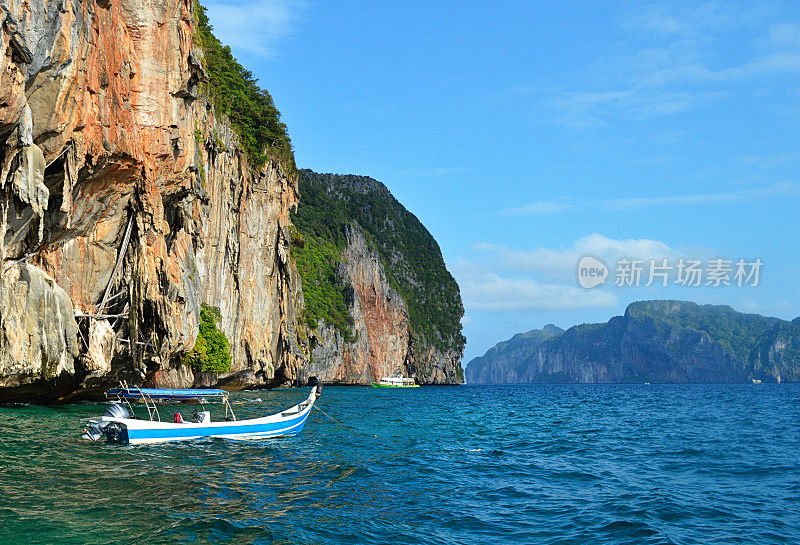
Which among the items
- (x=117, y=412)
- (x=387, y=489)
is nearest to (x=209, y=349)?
(x=117, y=412)

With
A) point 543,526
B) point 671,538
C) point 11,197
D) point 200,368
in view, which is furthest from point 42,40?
point 200,368

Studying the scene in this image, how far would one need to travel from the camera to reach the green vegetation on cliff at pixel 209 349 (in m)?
50.8

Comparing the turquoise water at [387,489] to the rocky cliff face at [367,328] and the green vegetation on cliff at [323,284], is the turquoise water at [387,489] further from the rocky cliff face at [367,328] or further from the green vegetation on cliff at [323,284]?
the rocky cliff face at [367,328]

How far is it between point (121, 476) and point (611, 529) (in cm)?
1311

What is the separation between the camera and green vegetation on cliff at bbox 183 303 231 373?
50781mm

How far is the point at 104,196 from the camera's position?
32.1 m

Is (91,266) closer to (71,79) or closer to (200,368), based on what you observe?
(71,79)

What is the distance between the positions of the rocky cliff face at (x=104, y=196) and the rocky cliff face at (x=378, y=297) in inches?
2185

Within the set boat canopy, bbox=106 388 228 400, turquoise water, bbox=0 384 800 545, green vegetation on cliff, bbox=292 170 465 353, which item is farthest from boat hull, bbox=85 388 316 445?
green vegetation on cliff, bbox=292 170 465 353

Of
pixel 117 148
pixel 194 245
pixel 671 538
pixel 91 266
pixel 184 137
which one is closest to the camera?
pixel 671 538

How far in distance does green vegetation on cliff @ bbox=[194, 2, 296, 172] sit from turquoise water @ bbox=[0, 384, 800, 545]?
38.8 metres

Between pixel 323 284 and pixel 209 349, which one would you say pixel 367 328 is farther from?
pixel 209 349

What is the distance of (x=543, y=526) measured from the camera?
1530 cm

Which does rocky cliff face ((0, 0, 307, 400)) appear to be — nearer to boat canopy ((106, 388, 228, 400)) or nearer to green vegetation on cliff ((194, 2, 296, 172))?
boat canopy ((106, 388, 228, 400))
